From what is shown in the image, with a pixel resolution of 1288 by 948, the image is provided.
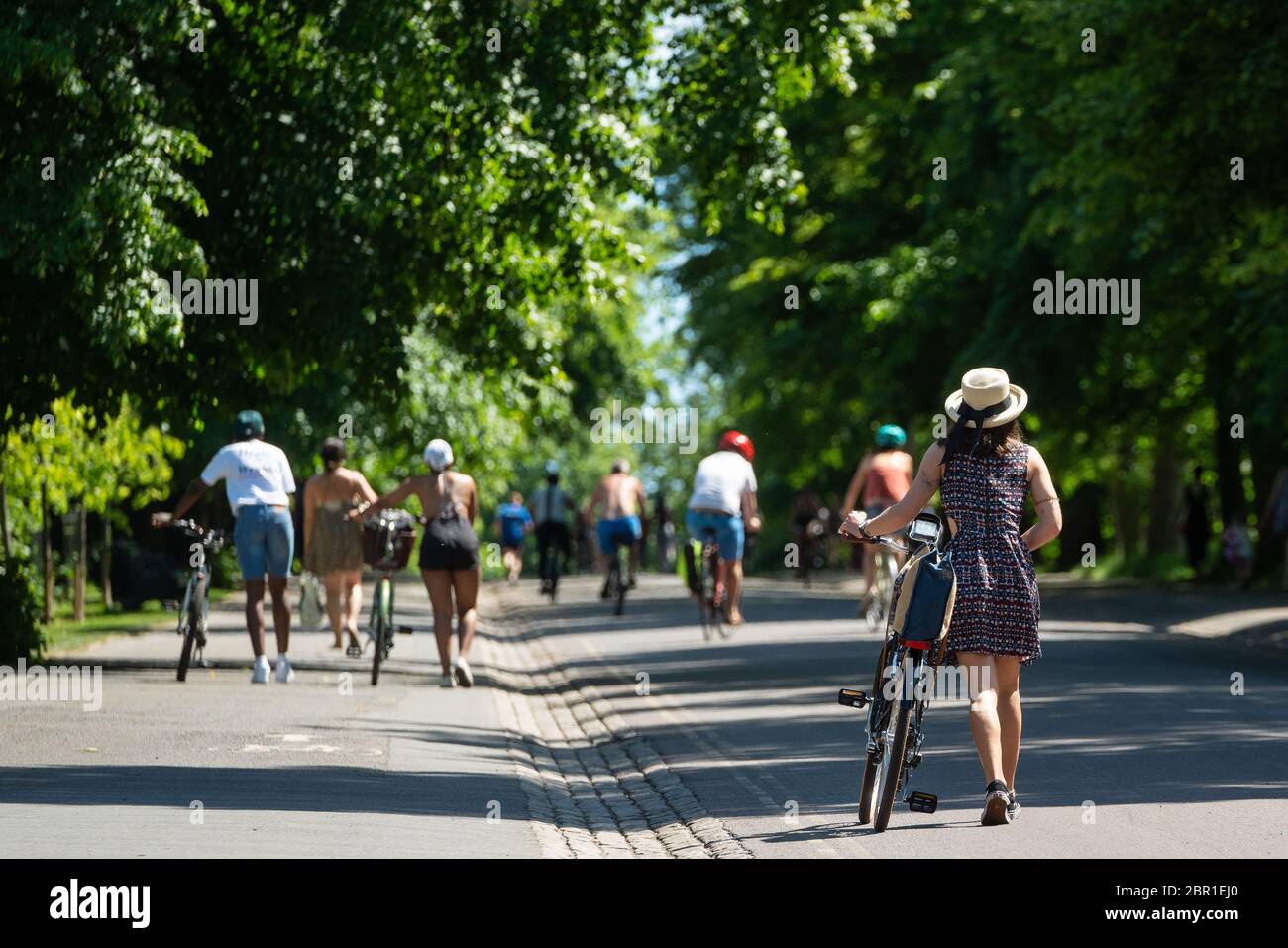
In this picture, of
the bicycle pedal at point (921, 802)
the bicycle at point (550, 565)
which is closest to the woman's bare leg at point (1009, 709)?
the bicycle pedal at point (921, 802)

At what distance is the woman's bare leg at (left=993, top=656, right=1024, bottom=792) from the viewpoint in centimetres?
871

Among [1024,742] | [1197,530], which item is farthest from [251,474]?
[1197,530]

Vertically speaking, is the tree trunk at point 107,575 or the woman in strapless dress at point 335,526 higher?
the woman in strapless dress at point 335,526

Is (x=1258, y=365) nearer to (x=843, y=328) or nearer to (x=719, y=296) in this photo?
(x=843, y=328)

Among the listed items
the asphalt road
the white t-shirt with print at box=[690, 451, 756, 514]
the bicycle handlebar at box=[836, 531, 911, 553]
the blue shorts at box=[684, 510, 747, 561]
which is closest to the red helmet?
the white t-shirt with print at box=[690, 451, 756, 514]

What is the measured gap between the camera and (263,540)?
15.6 metres

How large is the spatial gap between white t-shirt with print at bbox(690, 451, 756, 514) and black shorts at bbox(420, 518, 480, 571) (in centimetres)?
448

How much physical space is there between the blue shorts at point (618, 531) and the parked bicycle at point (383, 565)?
8388mm

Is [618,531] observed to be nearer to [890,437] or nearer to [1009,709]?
[890,437]

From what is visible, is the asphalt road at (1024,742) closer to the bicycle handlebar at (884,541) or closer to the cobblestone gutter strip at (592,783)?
the cobblestone gutter strip at (592,783)

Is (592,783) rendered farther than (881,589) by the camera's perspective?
No

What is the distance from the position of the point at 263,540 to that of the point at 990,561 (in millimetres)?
8129

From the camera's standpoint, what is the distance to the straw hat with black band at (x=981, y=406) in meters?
8.57

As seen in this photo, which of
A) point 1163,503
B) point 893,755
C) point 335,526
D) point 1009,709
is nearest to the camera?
point 893,755
